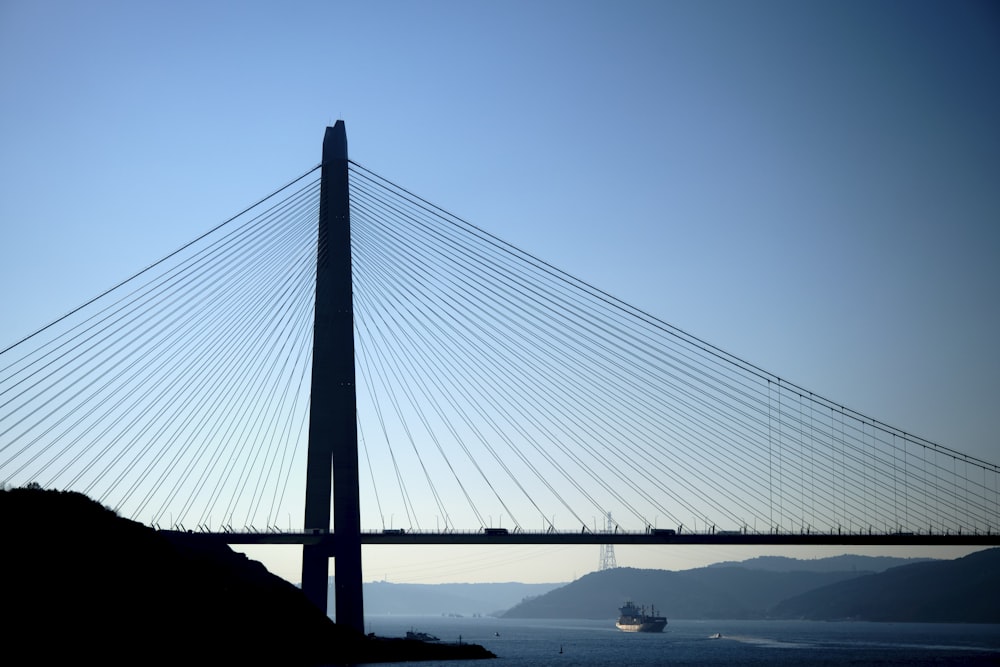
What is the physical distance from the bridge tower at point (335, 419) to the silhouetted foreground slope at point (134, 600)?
3030 millimetres

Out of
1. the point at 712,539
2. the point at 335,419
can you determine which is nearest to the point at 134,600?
the point at 335,419

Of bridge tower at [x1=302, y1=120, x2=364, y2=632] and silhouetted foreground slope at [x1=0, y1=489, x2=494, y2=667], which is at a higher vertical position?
bridge tower at [x1=302, y1=120, x2=364, y2=632]

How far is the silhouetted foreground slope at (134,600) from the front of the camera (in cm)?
4919

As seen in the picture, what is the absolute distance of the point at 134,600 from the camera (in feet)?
178

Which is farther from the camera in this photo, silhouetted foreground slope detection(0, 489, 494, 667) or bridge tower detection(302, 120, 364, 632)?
bridge tower detection(302, 120, 364, 632)

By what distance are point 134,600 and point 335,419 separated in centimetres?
1786

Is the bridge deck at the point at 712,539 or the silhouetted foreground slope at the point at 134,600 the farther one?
the bridge deck at the point at 712,539

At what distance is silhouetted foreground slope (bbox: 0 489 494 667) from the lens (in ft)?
161

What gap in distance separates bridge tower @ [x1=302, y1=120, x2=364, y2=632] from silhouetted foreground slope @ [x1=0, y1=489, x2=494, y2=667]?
3030mm

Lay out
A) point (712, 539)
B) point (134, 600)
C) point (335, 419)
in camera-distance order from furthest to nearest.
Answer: point (712, 539) < point (335, 419) < point (134, 600)

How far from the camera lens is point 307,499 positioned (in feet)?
221

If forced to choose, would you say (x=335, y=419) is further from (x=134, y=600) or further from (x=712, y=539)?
(x=712, y=539)

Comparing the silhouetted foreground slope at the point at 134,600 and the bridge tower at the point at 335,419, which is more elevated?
the bridge tower at the point at 335,419

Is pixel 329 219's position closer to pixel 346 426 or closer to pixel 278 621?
pixel 346 426
